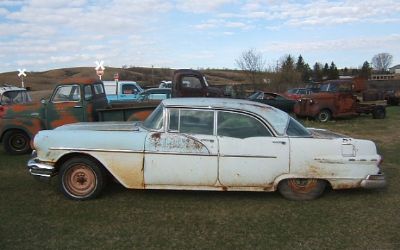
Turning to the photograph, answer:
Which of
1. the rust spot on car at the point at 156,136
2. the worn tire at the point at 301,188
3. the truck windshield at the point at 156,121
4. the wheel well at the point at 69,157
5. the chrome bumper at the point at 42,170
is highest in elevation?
the truck windshield at the point at 156,121

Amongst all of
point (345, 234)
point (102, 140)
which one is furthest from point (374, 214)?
point (102, 140)

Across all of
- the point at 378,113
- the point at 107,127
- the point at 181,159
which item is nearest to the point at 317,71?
the point at 378,113

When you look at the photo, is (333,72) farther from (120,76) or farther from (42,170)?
(42,170)

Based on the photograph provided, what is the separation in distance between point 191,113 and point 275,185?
162 cm

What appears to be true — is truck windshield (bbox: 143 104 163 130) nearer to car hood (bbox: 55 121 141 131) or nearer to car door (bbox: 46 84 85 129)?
car hood (bbox: 55 121 141 131)

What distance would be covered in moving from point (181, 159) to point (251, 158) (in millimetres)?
998

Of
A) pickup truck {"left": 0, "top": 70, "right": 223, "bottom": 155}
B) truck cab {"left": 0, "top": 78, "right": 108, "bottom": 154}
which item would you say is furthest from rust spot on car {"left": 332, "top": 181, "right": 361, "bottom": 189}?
truck cab {"left": 0, "top": 78, "right": 108, "bottom": 154}

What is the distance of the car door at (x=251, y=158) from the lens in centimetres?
638

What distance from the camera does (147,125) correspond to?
6793mm

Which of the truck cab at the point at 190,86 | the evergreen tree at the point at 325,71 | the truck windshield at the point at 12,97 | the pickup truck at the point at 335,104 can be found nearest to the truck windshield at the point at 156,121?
the truck cab at the point at 190,86

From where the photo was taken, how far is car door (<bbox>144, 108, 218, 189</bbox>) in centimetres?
636

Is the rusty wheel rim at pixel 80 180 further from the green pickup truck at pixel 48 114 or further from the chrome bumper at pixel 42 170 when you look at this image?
the green pickup truck at pixel 48 114

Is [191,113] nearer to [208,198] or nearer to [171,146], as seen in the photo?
[171,146]

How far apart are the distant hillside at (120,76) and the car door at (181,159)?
2782 inches
